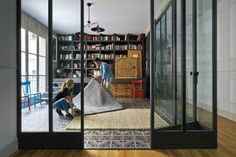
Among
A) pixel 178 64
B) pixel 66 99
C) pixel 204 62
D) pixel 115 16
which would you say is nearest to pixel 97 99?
pixel 66 99

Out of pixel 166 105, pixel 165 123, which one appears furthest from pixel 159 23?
pixel 165 123

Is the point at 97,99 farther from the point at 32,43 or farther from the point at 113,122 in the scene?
the point at 32,43

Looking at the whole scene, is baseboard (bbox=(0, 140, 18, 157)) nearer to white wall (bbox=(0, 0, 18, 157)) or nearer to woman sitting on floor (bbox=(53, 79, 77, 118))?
white wall (bbox=(0, 0, 18, 157))

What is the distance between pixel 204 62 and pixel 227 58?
2.15m

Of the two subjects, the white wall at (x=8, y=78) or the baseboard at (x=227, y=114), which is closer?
the white wall at (x=8, y=78)

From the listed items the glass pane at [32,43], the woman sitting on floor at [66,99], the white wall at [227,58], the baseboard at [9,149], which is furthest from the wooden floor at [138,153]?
the glass pane at [32,43]

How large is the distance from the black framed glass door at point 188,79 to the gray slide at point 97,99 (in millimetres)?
2697

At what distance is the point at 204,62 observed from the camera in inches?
130

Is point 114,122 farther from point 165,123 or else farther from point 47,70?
point 47,70

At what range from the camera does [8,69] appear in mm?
2762

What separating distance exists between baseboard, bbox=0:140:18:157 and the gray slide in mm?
3014

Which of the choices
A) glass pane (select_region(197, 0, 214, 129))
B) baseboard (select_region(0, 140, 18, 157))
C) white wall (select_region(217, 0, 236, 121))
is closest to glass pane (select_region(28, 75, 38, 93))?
baseboard (select_region(0, 140, 18, 157))

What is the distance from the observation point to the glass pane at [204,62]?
3148mm

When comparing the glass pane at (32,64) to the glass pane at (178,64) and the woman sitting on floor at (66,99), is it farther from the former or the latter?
the glass pane at (178,64)
